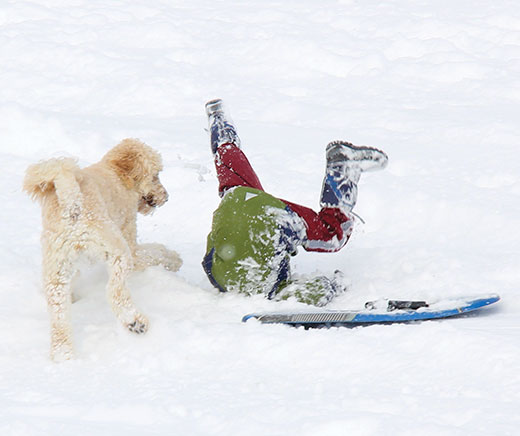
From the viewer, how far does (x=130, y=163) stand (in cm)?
457

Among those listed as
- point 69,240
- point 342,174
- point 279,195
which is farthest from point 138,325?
point 279,195

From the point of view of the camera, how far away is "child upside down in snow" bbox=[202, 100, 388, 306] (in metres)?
4.08

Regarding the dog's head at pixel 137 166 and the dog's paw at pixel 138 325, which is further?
the dog's head at pixel 137 166

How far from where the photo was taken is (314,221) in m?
4.35

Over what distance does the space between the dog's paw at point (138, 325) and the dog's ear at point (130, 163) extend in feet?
3.86

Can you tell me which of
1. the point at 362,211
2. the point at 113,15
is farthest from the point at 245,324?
the point at 113,15

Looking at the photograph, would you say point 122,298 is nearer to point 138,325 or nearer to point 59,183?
point 138,325

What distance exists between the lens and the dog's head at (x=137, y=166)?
4570 mm

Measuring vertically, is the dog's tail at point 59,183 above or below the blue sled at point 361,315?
above

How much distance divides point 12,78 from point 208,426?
6618mm

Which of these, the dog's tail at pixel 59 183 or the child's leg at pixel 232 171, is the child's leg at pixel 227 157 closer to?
the child's leg at pixel 232 171

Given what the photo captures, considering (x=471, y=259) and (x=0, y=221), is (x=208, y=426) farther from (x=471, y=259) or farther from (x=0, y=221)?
(x=0, y=221)

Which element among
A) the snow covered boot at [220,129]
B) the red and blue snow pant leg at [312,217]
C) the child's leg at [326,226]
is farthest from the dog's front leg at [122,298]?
the snow covered boot at [220,129]

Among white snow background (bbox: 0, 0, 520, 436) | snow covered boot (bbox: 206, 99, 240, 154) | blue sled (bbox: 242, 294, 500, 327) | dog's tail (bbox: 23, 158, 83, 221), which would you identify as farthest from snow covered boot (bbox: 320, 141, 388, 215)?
dog's tail (bbox: 23, 158, 83, 221)
